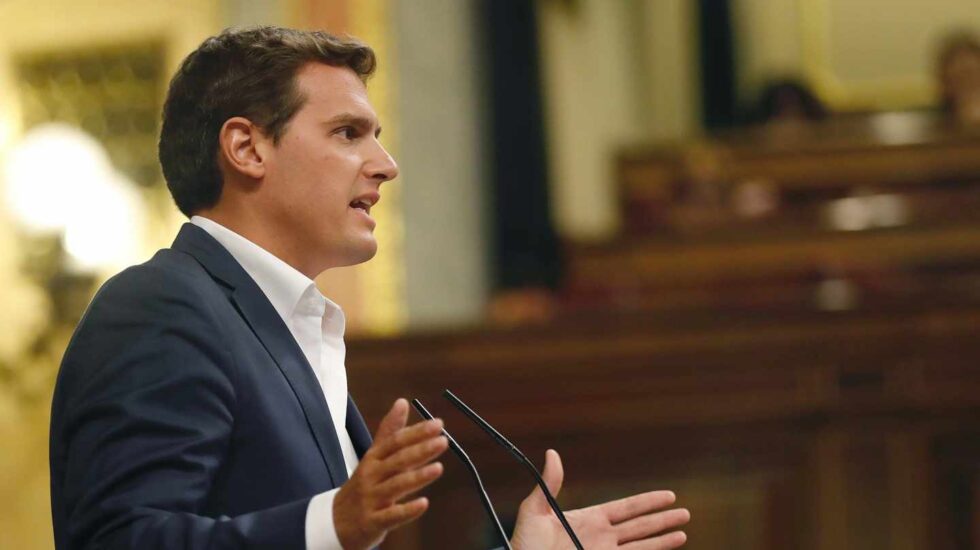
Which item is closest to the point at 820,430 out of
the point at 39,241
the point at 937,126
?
the point at 937,126

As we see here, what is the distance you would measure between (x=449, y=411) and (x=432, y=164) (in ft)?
9.53

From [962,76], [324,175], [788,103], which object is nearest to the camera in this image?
[324,175]

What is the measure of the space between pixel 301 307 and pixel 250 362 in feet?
0.60

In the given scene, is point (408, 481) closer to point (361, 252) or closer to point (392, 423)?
point (392, 423)

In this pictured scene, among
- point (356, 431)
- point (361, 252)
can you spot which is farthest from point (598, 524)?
point (361, 252)

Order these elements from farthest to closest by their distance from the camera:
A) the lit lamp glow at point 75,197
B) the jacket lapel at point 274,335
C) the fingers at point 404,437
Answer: the lit lamp glow at point 75,197, the jacket lapel at point 274,335, the fingers at point 404,437

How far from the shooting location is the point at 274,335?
1.71 m

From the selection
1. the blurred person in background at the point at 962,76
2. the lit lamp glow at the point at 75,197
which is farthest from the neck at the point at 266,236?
the blurred person in background at the point at 962,76

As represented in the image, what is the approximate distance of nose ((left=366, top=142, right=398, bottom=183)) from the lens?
177 cm

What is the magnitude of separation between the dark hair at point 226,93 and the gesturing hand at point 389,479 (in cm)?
51

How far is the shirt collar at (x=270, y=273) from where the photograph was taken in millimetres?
1758

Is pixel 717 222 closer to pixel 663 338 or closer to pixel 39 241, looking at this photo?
pixel 663 338

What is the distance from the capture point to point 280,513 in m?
1.47

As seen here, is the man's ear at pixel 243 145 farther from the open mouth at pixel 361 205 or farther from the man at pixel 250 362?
the open mouth at pixel 361 205
